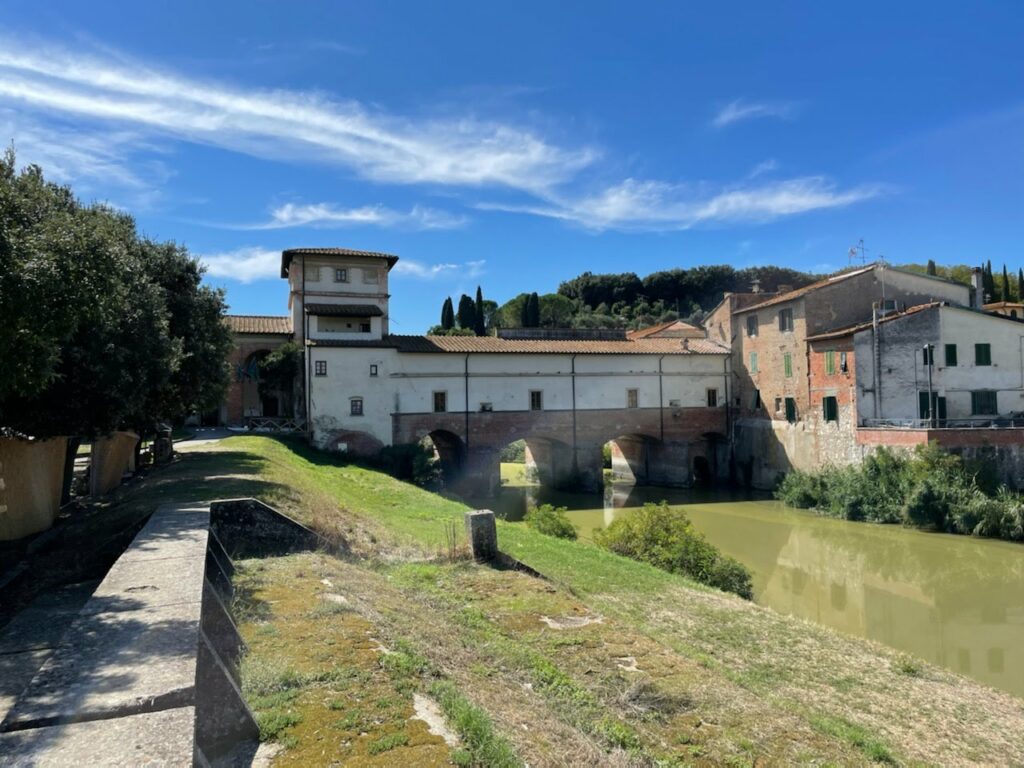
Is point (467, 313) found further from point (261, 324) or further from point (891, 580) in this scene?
point (891, 580)

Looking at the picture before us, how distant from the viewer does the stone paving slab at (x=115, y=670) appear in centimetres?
314

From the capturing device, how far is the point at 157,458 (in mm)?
20719

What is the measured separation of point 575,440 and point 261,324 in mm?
19614

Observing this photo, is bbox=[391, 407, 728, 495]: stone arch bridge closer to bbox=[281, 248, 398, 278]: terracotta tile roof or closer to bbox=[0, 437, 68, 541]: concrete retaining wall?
bbox=[281, 248, 398, 278]: terracotta tile roof

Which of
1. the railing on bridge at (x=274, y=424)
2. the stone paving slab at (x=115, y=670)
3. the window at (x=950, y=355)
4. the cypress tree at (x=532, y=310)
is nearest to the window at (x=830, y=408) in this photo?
the window at (x=950, y=355)

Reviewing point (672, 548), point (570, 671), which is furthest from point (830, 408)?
point (570, 671)

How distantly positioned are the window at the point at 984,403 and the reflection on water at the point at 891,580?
7960 mm

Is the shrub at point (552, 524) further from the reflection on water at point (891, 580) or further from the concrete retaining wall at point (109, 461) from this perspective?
the concrete retaining wall at point (109, 461)

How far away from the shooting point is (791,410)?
3080cm

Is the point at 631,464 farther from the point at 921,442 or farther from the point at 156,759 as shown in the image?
the point at 156,759

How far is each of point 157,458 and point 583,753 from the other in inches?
796

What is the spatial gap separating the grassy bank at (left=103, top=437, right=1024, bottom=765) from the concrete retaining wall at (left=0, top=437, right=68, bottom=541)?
2378mm

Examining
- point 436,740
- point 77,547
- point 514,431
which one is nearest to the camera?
point 436,740

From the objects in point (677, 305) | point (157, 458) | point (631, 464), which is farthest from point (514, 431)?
point (677, 305)
